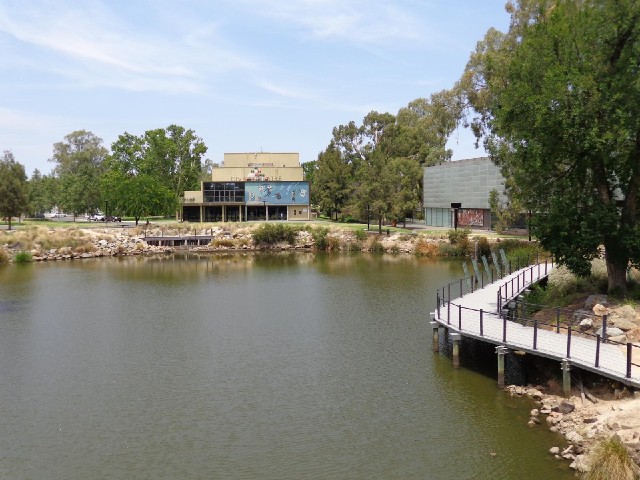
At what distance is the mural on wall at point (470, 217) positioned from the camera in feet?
284

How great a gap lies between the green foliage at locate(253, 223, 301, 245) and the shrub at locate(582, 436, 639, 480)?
7277 cm

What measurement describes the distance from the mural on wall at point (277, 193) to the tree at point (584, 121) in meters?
79.4

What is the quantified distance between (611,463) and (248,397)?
13415 millimetres

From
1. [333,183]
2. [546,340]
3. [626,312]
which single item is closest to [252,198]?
[333,183]

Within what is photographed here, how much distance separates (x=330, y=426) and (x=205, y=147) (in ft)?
359

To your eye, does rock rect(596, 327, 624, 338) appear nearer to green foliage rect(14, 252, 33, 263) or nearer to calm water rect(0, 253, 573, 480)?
calm water rect(0, 253, 573, 480)

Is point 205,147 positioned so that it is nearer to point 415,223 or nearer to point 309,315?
point 415,223

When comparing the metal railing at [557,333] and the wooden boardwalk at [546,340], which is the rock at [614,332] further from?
the wooden boardwalk at [546,340]

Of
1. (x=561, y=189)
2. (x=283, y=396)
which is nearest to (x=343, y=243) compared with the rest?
(x=561, y=189)

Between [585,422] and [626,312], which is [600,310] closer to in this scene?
[626,312]

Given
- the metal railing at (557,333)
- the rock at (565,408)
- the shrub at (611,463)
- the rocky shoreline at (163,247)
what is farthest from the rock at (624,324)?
the rocky shoreline at (163,247)

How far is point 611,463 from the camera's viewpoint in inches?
609

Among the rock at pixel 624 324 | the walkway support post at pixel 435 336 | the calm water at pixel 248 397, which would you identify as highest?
the rock at pixel 624 324

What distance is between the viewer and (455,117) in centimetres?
6297
